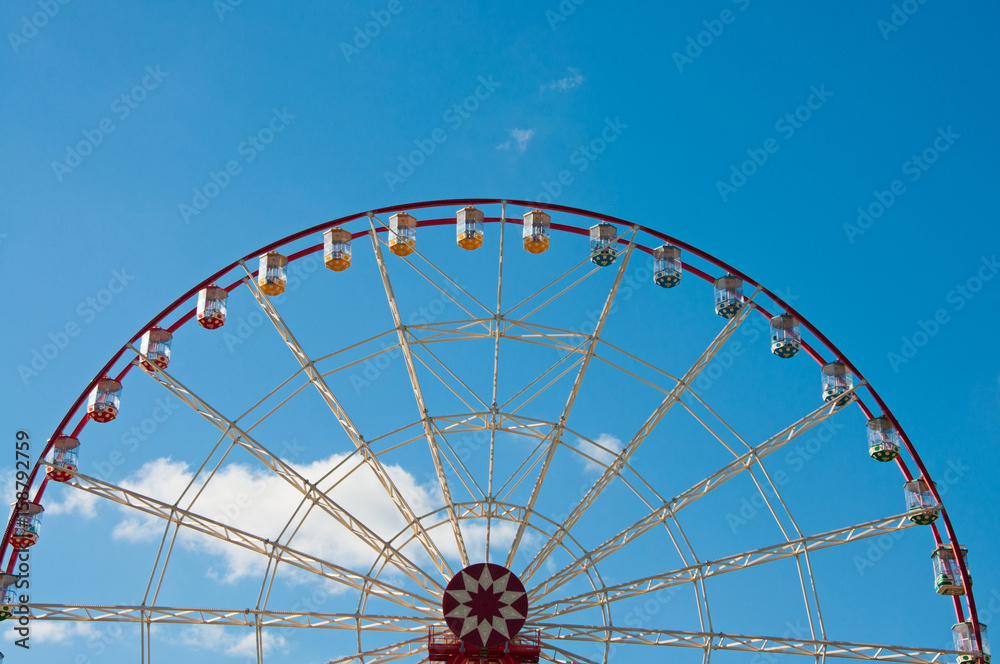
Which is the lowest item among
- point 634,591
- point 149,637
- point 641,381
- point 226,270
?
point 149,637

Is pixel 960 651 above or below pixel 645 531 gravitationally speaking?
below

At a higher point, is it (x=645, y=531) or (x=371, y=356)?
(x=371, y=356)

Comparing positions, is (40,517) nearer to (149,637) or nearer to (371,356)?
(149,637)

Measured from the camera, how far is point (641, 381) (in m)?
31.6

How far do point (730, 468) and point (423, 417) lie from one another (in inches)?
320

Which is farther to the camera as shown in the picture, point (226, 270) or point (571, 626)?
point (226, 270)

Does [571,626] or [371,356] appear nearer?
[571,626]

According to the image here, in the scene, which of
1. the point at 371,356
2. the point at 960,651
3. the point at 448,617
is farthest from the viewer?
the point at 371,356

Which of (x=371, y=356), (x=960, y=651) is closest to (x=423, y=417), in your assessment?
(x=371, y=356)

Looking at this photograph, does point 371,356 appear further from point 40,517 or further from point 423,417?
point 40,517

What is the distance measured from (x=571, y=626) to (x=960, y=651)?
10082 mm

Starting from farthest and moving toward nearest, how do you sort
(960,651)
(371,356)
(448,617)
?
(371,356), (960,651), (448,617)

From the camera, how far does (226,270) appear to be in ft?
104

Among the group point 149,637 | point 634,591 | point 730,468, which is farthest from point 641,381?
point 149,637
